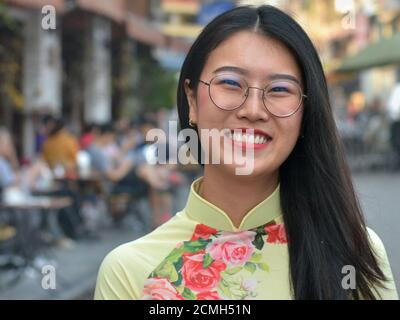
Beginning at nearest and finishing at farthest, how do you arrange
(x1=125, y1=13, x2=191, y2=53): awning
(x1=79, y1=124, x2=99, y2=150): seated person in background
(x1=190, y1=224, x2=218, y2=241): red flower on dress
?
(x1=190, y1=224, x2=218, y2=241): red flower on dress
(x1=79, y1=124, x2=99, y2=150): seated person in background
(x1=125, y1=13, x2=191, y2=53): awning

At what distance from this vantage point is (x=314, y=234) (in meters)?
1.61

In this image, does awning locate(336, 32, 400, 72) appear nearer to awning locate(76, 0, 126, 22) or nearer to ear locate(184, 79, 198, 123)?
awning locate(76, 0, 126, 22)

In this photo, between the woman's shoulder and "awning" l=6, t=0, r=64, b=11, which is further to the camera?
"awning" l=6, t=0, r=64, b=11

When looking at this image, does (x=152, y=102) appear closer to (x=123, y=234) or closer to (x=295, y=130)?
(x=123, y=234)

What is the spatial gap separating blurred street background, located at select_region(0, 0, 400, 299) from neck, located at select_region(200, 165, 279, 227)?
0.39 metres

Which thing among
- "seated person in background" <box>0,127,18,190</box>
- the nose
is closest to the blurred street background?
"seated person in background" <box>0,127,18,190</box>

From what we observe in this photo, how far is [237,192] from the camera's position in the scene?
1.63 metres

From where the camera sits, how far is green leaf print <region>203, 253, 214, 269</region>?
5.12 ft

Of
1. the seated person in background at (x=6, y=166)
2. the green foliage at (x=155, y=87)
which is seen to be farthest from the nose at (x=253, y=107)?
the green foliage at (x=155, y=87)

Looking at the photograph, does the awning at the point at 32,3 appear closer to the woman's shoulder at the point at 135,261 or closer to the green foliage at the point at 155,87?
the woman's shoulder at the point at 135,261

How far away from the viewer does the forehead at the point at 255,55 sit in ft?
4.99

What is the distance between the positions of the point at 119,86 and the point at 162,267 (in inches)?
681

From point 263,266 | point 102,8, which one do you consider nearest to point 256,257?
point 263,266
